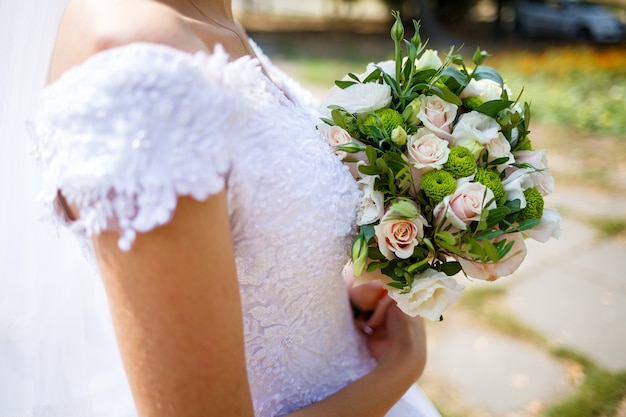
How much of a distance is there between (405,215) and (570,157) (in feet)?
19.2

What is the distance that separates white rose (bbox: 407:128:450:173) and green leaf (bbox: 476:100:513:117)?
147 mm

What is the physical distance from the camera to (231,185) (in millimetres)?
1000

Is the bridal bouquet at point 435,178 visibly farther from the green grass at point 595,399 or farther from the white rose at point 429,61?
the green grass at point 595,399

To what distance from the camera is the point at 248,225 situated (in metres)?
1.08

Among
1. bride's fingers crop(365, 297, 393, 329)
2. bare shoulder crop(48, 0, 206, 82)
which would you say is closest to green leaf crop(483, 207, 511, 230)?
bride's fingers crop(365, 297, 393, 329)

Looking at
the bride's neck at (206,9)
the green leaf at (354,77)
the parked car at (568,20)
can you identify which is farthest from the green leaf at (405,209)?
the parked car at (568,20)

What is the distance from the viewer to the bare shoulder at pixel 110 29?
91 cm

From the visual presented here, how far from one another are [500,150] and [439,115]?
179mm

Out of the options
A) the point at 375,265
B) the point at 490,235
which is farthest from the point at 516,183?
the point at 375,265

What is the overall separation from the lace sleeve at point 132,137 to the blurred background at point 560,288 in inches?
40.0

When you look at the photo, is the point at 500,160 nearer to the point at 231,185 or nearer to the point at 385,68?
the point at 385,68

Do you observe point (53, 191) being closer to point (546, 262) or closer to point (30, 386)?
point (30, 386)

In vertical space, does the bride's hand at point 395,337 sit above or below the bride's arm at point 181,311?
below

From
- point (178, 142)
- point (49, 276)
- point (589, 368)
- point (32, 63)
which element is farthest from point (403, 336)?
point (589, 368)
